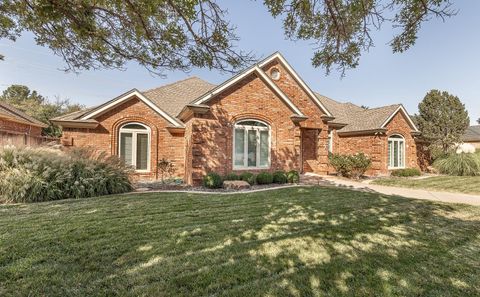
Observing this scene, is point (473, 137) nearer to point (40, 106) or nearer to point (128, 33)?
point (128, 33)

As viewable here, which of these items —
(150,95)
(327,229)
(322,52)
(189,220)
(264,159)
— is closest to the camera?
(327,229)

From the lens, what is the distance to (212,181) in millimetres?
10414

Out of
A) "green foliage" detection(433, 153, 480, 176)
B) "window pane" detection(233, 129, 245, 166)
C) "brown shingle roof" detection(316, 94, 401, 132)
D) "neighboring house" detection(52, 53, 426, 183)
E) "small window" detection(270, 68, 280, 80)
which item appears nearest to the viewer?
"neighboring house" detection(52, 53, 426, 183)

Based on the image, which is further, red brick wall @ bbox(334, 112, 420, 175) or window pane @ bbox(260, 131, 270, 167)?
red brick wall @ bbox(334, 112, 420, 175)

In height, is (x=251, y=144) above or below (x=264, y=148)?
above

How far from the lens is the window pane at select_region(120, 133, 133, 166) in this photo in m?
13.4

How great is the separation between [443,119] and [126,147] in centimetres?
2265

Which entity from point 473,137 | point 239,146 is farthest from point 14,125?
point 473,137

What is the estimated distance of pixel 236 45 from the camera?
538cm

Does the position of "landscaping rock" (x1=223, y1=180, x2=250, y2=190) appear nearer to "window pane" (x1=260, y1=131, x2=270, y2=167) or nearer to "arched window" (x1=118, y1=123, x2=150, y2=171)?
"window pane" (x1=260, y1=131, x2=270, y2=167)

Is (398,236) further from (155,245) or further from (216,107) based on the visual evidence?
(216,107)

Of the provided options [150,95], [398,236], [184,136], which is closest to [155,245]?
[398,236]

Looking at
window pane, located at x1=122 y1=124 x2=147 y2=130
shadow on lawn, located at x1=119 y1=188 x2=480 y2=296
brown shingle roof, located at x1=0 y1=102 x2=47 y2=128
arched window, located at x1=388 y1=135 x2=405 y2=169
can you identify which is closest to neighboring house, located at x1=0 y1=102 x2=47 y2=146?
brown shingle roof, located at x1=0 y1=102 x2=47 y2=128

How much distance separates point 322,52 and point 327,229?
4475 mm
